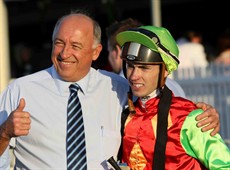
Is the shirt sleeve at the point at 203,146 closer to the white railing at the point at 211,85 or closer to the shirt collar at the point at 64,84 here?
the shirt collar at the point at 64,84

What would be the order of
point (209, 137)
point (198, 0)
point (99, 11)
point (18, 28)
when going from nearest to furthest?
point (209, 137) → point (99, 11) → point (198, 0) → point (18, 28)

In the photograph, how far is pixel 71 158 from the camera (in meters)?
4.18

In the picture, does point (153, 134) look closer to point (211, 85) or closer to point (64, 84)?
point (64, 84)

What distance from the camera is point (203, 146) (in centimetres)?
396

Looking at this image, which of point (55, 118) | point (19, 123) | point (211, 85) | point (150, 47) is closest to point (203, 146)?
point (150, 47)

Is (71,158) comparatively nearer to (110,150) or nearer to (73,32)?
(110,150)

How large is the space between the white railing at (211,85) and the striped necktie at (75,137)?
5648mm

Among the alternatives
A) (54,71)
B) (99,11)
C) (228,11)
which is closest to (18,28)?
(99,11)

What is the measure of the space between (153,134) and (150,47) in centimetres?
Result: 49

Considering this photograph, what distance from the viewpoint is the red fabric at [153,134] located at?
400 cm

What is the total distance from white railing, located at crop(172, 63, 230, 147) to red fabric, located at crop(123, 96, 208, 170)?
5661mm

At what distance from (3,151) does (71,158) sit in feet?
1.29

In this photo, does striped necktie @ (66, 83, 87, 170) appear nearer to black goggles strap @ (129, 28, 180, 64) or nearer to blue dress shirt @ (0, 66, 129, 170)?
blue dress shirt @ (0, 66, 129, 170)

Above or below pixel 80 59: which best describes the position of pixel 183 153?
below
